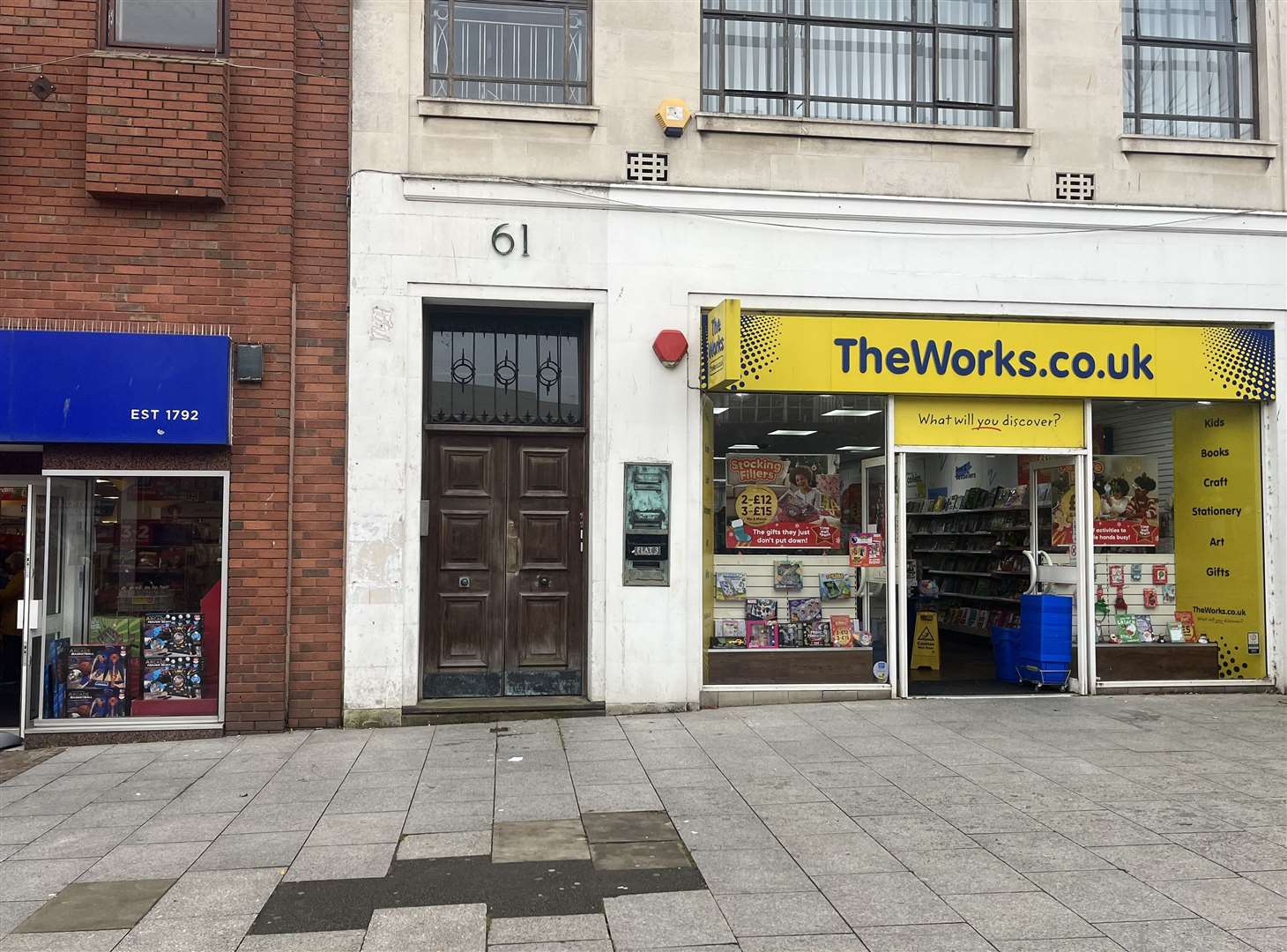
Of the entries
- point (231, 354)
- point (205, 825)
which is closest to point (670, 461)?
point (231, 354)

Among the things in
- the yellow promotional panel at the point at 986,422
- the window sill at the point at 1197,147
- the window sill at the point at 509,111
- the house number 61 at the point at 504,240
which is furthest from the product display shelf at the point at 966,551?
the window sill at the point at 509,111

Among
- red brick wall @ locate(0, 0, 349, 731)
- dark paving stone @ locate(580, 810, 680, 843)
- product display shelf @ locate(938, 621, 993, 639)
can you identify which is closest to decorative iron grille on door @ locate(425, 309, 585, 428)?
red brick wall @ locate(0, 0, 349, 731)

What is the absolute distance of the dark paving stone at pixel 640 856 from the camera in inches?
215

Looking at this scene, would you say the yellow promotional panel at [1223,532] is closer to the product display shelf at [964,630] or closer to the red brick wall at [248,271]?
the product display shelf at [964,630]

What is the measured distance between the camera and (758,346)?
30.9ft

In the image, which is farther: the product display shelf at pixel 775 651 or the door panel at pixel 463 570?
the product display shelf at pixel 775 651

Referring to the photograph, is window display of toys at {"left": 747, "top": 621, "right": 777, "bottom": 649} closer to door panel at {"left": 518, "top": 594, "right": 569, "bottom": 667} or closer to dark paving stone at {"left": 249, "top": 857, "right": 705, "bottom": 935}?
door panel at {"left": 518, "top": 594, "right": 569, "bottom": 667}

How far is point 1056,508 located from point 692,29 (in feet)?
19.4

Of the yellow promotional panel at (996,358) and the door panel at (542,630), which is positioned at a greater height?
the yellow promotional panel at (996,358)

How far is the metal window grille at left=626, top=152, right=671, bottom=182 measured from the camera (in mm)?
9383

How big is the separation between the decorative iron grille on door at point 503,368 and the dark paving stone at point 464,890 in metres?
4.82

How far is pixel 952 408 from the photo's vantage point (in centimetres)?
985

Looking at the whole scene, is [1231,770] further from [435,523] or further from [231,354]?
[231,354]

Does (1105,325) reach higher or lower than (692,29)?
lower
